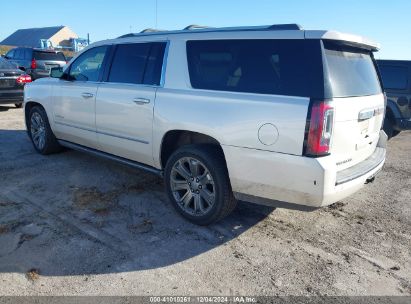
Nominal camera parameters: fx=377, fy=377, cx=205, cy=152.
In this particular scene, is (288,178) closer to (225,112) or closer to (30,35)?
(225,112)

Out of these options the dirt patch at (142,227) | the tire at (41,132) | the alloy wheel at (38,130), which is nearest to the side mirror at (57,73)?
the tire at (41,132)

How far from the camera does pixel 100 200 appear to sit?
176 inches

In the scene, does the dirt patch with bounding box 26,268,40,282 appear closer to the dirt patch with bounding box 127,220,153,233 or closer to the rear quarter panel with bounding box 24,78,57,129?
the dirt patch with bounding box 127,220,153,233

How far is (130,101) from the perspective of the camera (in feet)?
14.3

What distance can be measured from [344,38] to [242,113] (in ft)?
3.51

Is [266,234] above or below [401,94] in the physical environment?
below

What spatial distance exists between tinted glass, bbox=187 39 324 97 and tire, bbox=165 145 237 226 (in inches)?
26.8

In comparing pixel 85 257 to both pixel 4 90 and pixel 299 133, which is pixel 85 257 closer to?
pixel 299 133

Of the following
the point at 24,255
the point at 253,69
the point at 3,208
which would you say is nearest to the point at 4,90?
the point at 3,208

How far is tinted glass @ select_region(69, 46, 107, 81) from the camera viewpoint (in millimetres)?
5055

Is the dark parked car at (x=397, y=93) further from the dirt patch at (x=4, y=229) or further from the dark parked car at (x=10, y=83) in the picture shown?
the dark parked car at (x=10, y=83)

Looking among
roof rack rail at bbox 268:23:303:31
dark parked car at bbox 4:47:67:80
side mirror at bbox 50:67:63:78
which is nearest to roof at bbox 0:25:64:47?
dark parked car at bbox 4:47:67:80

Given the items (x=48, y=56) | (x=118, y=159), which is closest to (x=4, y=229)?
(x=118, y=159)

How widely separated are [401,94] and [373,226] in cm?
477
